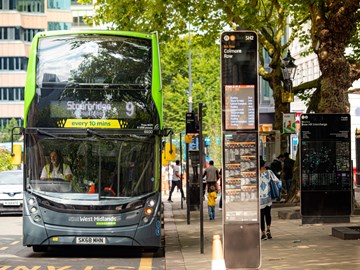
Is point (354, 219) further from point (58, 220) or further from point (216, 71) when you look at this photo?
point (216, 71)

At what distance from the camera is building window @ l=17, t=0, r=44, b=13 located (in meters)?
113

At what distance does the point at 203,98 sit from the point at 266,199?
55.7 meters

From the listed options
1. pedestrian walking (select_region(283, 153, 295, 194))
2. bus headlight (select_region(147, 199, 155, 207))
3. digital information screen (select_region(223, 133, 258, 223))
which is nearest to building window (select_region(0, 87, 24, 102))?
pedestrian walking (select_region(283, 153, 295, 194))

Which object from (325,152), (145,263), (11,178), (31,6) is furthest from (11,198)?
(31,6)

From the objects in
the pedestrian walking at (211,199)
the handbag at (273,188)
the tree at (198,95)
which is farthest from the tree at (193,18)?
the tree at (198,95)

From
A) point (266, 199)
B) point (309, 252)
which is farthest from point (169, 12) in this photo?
point (309, 252)

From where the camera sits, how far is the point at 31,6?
114 meters

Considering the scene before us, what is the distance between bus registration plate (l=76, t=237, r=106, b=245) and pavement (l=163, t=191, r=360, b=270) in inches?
49.8

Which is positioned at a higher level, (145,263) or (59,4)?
(59,4)

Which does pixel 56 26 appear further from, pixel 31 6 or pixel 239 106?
pixel 239 106

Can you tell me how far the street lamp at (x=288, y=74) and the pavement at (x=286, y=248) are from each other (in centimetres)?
671

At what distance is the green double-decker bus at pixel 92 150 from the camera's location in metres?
19.6

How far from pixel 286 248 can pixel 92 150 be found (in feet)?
13.3

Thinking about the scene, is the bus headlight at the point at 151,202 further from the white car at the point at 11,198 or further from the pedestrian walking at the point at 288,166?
the pedestrian walking at the point at 288,166
